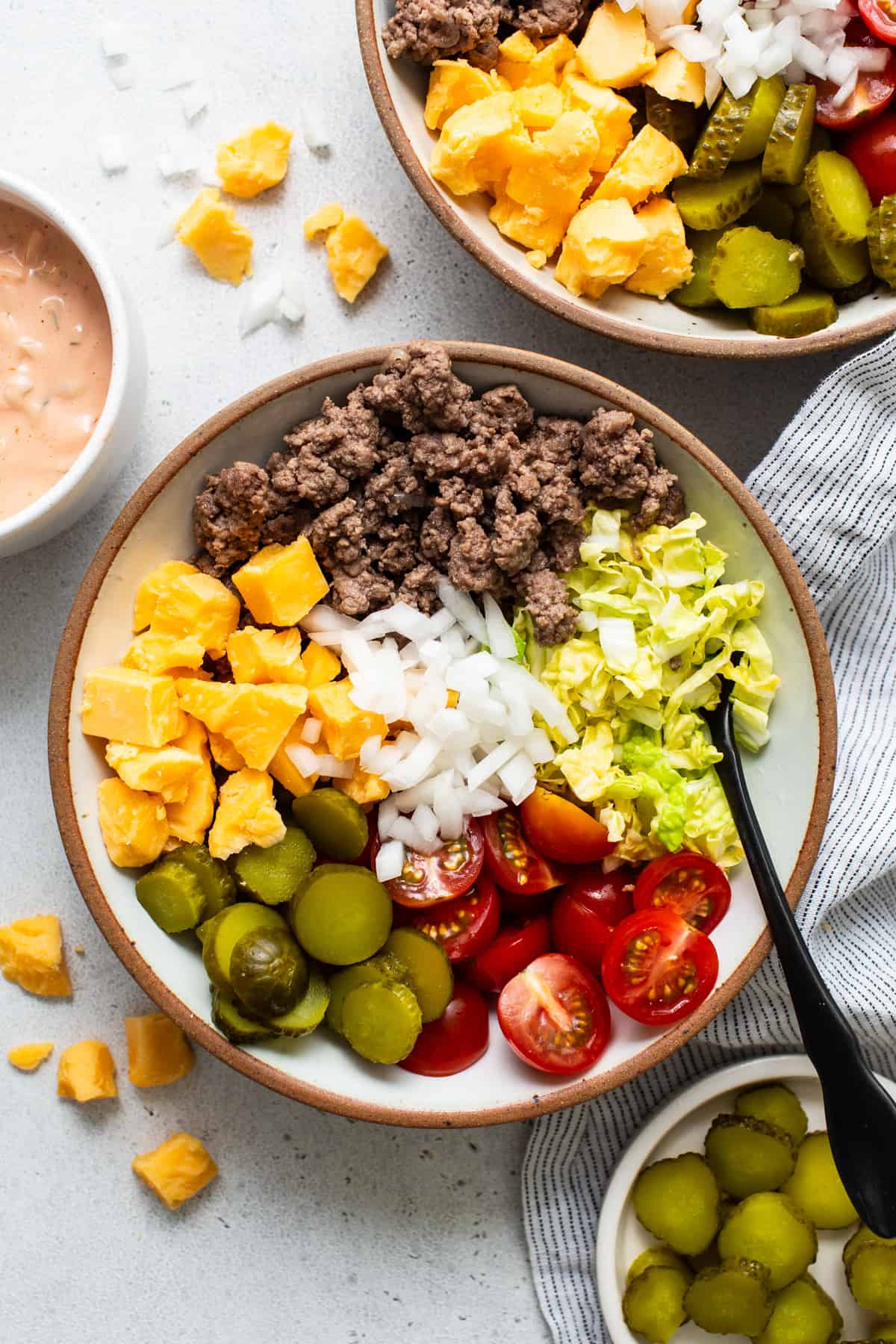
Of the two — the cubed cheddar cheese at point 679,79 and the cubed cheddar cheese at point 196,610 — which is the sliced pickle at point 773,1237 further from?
the cubed cheddar cheese at point 679,79

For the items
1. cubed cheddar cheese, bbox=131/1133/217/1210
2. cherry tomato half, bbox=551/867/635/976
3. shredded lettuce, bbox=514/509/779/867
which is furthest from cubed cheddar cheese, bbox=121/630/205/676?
cubed cheddar cheese, bbox=131/1133/217/1210

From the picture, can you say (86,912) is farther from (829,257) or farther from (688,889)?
(829,257)

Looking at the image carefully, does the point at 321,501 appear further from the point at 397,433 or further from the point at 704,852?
the point at 704,852

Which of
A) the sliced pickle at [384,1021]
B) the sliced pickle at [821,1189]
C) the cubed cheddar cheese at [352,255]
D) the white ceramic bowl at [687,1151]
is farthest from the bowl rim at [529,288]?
the sliced pickle at [821,1189]

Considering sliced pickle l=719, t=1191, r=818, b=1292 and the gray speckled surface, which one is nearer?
sliced pickle l=719, t=1191, r=818, b=1292

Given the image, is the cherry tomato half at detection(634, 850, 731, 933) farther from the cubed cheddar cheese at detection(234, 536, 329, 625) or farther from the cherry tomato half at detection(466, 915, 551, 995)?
the cubed cheddar cheese at detection(234, 536, 329, 625)

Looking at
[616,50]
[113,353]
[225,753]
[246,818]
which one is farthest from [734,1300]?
[616,50]

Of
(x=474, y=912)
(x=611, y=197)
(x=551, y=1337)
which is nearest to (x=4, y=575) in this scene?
(x=474, y=912)
